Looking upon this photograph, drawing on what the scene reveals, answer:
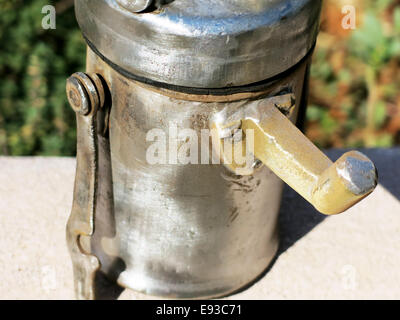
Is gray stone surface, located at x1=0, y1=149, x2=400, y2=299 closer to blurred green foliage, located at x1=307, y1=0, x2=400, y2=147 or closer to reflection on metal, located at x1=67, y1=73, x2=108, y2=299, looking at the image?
reflection on metal, located at x1=67, y1=73, x2=108, y2=299

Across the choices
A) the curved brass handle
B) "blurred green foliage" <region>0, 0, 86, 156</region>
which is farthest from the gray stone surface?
"blurred green foliage" <region>0, 0, 86, 156</region>

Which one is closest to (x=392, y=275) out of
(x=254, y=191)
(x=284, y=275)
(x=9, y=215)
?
(x=284, y=275)

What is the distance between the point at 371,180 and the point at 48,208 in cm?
77

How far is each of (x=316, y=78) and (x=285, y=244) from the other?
4.33 ft

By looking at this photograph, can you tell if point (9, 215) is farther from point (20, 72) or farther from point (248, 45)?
point (20, 72)

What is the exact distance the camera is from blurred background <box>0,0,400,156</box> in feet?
7.95

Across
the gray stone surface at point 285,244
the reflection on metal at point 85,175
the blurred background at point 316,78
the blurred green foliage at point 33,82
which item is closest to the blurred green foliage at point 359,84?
the blurred background at point 316,78

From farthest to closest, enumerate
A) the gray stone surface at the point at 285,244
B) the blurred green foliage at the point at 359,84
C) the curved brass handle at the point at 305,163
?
the blurred green foliage at the point at 359,84, the gray stone surface at the point at 285,244, the curved brass handle at the point at 305,163

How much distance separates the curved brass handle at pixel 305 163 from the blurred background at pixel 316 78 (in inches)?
56.6

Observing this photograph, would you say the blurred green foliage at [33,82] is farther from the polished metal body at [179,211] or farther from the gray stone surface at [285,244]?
the polished metal body at [179,211]

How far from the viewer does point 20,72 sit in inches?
100

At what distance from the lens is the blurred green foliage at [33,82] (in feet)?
7.89

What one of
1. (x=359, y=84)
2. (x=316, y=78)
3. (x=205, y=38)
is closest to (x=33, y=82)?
(x=316, y=78)
